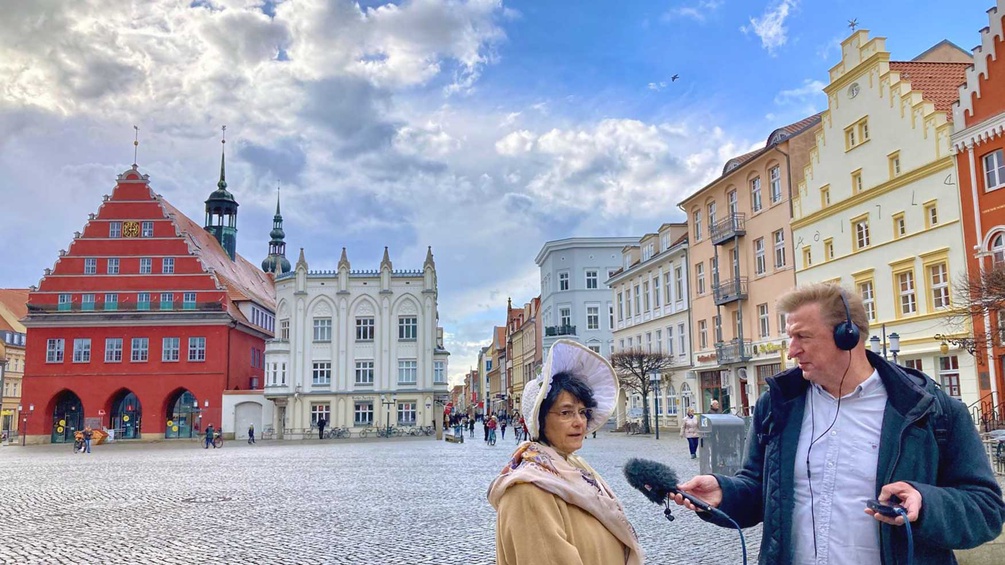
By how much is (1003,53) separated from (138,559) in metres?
25.8

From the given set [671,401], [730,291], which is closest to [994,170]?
[730,291]

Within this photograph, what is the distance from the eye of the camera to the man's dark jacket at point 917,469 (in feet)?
7.88

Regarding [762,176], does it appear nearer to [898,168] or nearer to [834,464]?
[898,168]

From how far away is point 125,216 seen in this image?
56.4 m

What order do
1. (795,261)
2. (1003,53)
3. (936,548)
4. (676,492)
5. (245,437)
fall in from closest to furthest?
(936,548) → (676,492) → (1003,53) → (795,261) → (245,437)

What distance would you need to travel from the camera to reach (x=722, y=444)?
14859 millimetres

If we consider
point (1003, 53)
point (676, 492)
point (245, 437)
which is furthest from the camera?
point (245, 437)

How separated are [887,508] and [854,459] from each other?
28 cm

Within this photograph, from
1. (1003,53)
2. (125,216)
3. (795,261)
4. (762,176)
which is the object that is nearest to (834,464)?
(1003,53)

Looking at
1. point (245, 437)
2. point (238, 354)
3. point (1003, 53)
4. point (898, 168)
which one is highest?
point (1003, 53)

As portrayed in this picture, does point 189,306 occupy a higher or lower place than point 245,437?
higher

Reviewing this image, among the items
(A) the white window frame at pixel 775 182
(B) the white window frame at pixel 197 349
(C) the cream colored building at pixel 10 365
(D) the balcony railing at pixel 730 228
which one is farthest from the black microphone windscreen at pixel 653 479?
(C) the cream colored building at pixel 10 365

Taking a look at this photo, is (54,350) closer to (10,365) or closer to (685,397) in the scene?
(10,365)

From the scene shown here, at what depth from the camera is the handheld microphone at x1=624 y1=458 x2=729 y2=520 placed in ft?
9.39
